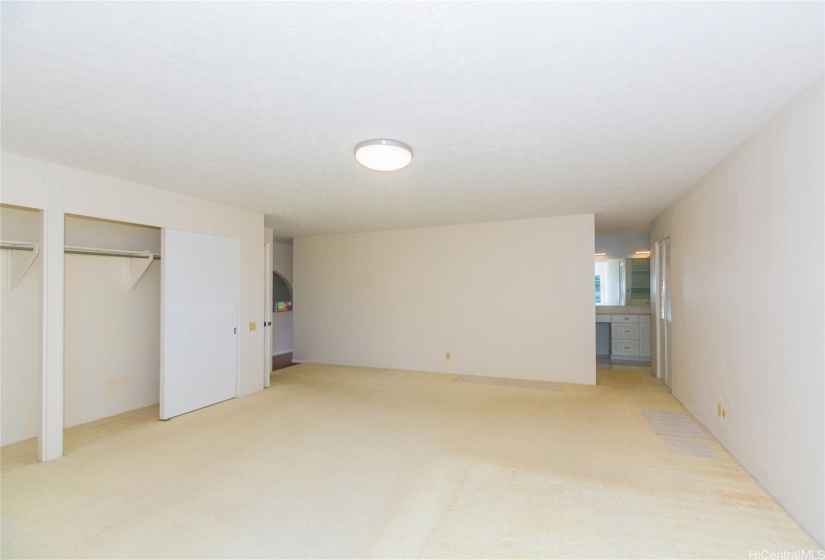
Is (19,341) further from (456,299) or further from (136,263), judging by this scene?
(456,299)

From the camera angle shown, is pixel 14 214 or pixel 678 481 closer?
pixel 678 481

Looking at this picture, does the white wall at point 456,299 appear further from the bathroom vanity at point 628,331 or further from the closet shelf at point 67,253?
the closet shelf at point 67,253

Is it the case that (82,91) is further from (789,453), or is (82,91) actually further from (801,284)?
(789,453)

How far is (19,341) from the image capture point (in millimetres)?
3531

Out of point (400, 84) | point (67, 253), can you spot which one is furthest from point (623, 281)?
point (67, 253)

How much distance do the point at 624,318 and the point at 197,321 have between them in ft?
23.6

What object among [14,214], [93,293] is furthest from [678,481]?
[14,214]

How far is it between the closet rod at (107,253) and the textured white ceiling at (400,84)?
94cm

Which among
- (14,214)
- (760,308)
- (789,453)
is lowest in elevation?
(789,453)

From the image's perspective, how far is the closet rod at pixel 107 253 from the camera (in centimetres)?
387

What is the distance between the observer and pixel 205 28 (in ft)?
5.20

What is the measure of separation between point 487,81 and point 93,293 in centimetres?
455

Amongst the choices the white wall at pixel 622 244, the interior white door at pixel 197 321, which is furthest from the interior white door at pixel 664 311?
the interior white door at pixel 197 321

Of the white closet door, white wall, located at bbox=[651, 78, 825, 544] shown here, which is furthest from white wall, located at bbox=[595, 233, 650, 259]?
the white closet door
